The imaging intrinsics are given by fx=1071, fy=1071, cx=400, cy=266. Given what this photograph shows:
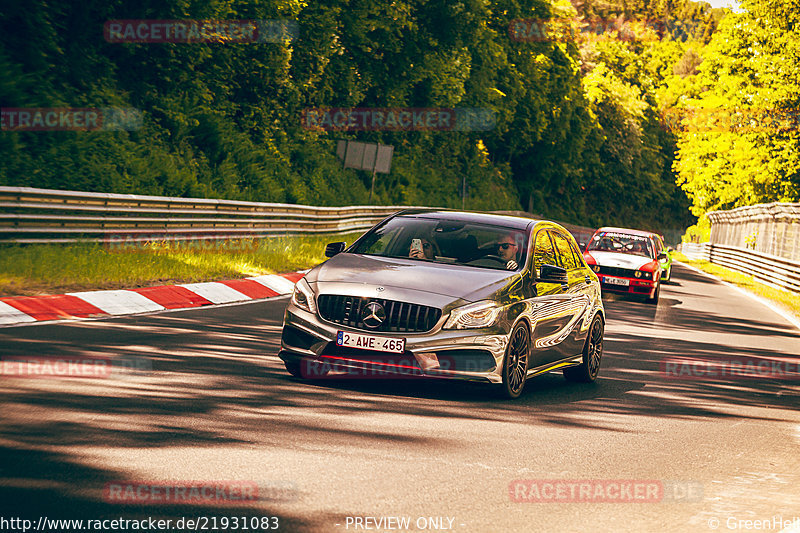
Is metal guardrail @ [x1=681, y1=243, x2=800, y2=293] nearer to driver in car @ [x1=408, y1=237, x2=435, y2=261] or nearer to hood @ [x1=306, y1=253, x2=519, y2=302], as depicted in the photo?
driver in car @ [x1=408, y1=237, x2=435, y2=261]

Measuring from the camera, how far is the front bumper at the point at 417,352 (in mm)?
8484

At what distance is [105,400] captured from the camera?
7574 millimetres

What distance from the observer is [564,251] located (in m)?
11.0

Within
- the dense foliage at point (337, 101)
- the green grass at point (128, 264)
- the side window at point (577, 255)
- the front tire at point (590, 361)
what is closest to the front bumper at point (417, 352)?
the front tire at point (590, 361)

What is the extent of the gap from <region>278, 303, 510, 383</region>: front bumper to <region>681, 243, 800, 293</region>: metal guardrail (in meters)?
22.5

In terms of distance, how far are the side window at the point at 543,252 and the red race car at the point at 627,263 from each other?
12014mm

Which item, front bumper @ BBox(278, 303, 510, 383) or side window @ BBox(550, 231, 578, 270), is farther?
side window @ BBox(550, 231, 578, 270)

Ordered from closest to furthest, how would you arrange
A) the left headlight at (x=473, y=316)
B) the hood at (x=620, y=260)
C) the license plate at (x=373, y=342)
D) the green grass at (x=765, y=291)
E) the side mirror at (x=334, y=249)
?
the license plate at (x=373, y=342)
the left headlight at (x=473, y=316)
the side mirror at (x=334, y=249)
the hood at (x=620, y=260)
the green grass at (x=765, y=291)

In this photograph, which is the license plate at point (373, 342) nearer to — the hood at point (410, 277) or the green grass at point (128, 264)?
the hood at point (410, 277)

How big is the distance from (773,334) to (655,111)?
90990mm

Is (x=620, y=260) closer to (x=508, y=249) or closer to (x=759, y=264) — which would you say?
(x=508, y=249)

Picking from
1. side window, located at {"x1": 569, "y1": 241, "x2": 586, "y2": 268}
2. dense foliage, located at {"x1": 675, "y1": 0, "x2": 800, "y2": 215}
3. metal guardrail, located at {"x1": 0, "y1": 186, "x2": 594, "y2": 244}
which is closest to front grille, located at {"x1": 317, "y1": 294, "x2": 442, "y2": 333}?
side window, located at {"x1": 569, "y1": 241, "x2": 586, "y2": 268}

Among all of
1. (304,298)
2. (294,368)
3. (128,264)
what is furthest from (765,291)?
(304,298)

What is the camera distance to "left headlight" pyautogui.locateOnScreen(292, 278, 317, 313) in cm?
886
